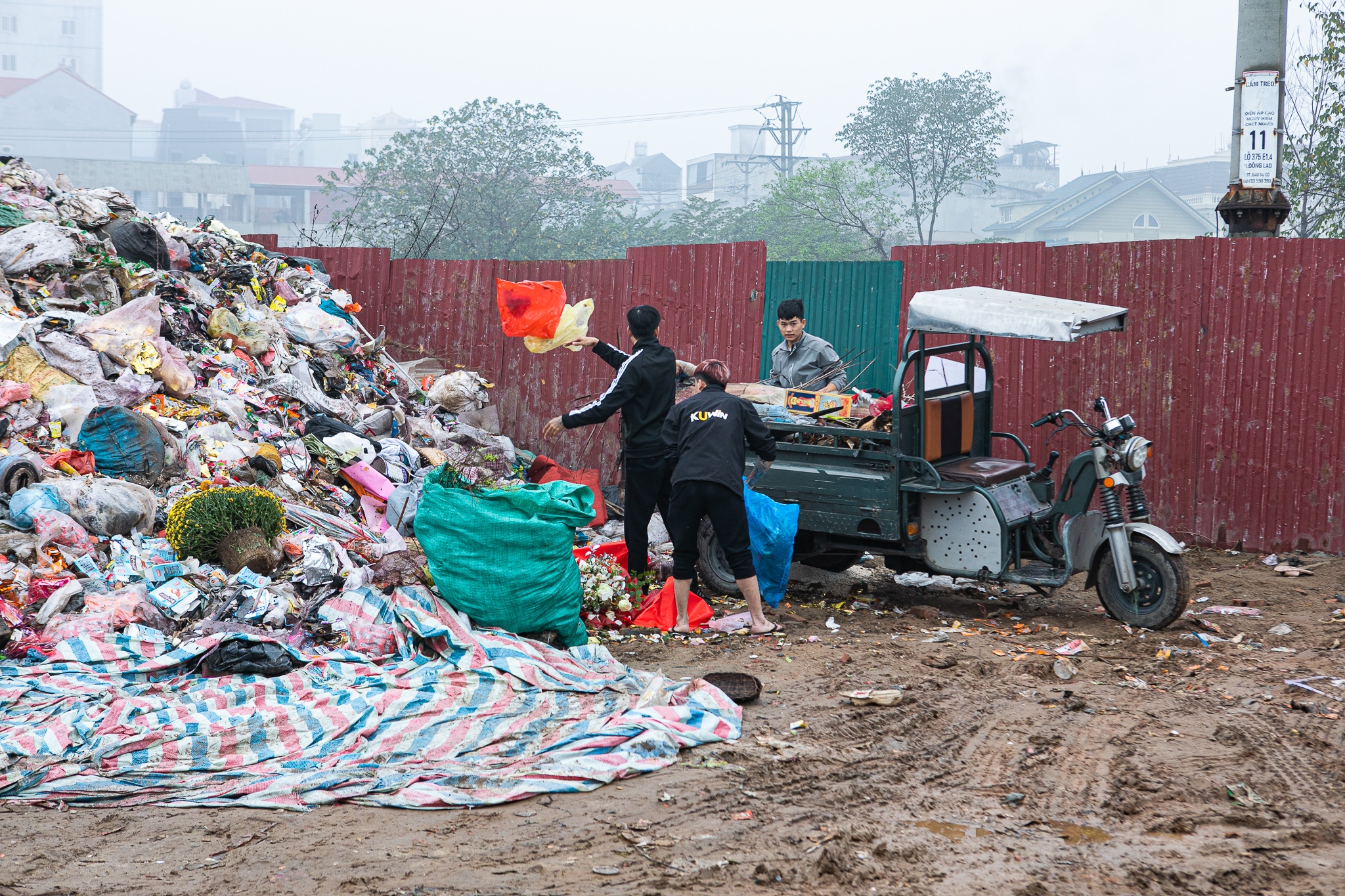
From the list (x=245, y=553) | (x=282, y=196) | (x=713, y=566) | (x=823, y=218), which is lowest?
(x=713, y=566)

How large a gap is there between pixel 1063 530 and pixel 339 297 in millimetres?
8166

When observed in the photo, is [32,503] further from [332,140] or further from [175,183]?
[332,140]

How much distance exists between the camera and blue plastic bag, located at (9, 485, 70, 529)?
6273 mm

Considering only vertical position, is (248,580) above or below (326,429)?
below

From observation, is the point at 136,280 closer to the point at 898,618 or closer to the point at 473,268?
the point at 473,268

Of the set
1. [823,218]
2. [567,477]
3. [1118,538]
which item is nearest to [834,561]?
[1118,538]

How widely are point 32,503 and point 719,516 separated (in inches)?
154

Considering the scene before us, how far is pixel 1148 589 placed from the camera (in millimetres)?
6273

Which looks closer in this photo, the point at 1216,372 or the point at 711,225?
the point at 1216,372

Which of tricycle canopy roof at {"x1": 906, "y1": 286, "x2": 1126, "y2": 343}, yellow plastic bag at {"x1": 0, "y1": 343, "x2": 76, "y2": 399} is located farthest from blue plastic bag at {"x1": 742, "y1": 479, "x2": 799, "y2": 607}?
yellow plastic bag at {"x1": 0, "y1": 343, "x2": 76, "y2": 399}

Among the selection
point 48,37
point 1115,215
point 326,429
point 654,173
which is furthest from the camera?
point 48,37

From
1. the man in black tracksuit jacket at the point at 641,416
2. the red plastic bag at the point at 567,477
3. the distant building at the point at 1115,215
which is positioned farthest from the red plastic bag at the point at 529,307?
the distant building at the point at 1115,215

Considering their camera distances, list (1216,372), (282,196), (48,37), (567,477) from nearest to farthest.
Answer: (1216,372), (567,477), (282,196), (48,37)

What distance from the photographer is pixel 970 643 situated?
6246mm
